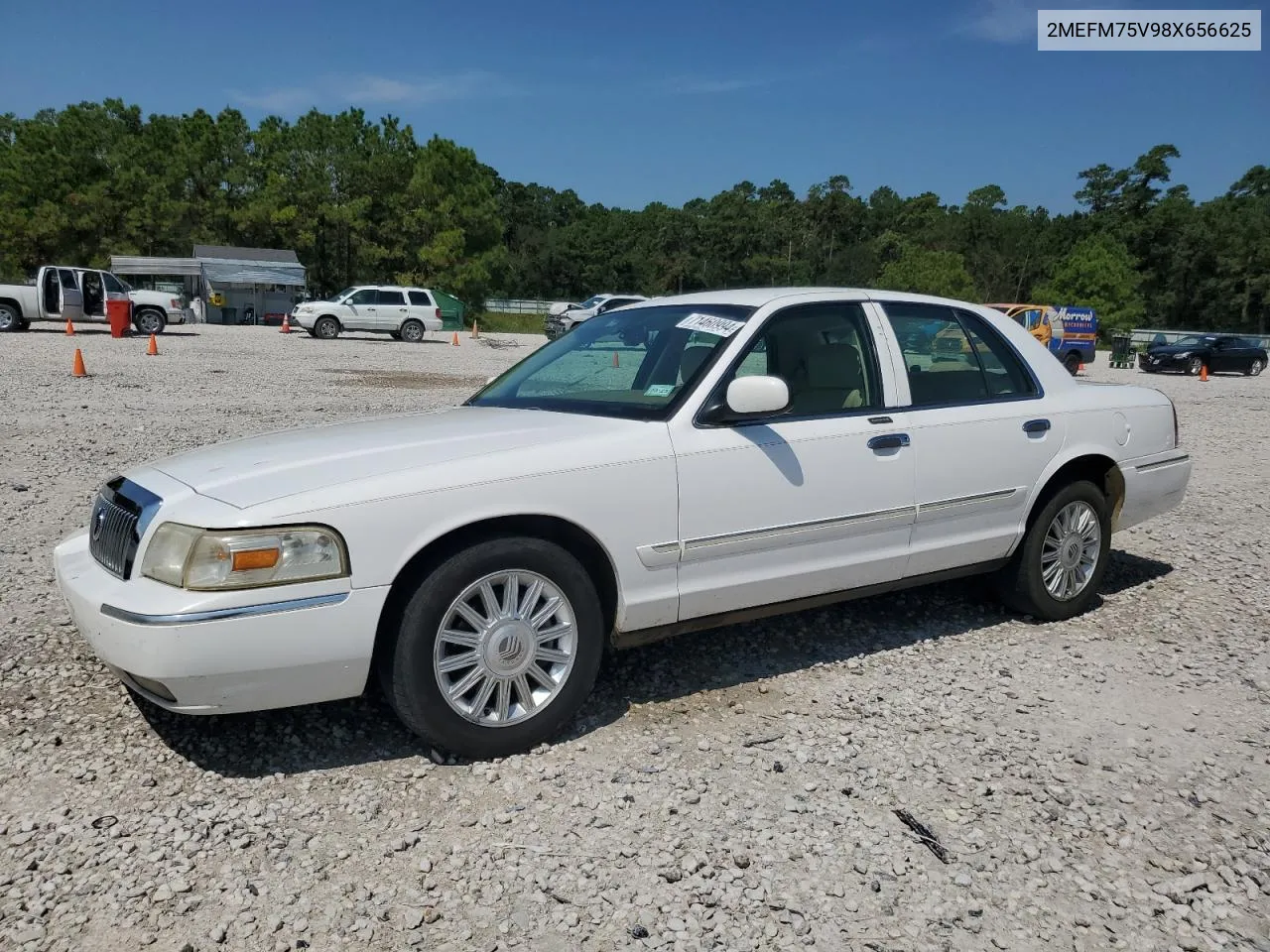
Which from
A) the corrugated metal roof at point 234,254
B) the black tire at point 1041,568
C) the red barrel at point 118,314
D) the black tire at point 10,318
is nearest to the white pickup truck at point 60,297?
the black tire at point 10,318

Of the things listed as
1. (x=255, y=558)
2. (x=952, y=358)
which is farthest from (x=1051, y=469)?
(x=255, y=558)

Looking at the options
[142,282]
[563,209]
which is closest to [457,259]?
[142,282]

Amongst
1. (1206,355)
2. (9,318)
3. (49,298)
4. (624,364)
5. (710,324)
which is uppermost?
(49,298)

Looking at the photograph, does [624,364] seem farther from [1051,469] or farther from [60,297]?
[60,297]

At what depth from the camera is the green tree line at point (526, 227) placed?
5125cm

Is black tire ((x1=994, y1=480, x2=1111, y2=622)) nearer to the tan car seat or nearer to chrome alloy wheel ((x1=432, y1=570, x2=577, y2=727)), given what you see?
the tan car seat

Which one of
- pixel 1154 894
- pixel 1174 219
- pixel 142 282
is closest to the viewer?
pixel 1154 894

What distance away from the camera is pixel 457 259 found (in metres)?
57.2

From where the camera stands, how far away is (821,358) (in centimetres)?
428

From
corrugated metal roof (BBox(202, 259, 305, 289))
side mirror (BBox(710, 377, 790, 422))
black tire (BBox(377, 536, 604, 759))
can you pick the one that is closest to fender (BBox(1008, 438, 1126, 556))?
side mirror (BBox(710, 377, 790, 422))

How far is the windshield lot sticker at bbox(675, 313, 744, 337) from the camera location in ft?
13.3

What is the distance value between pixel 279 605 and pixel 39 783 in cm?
105

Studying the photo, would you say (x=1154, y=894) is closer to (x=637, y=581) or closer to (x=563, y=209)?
(x=637, y=581)

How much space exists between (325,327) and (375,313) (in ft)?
5.53
